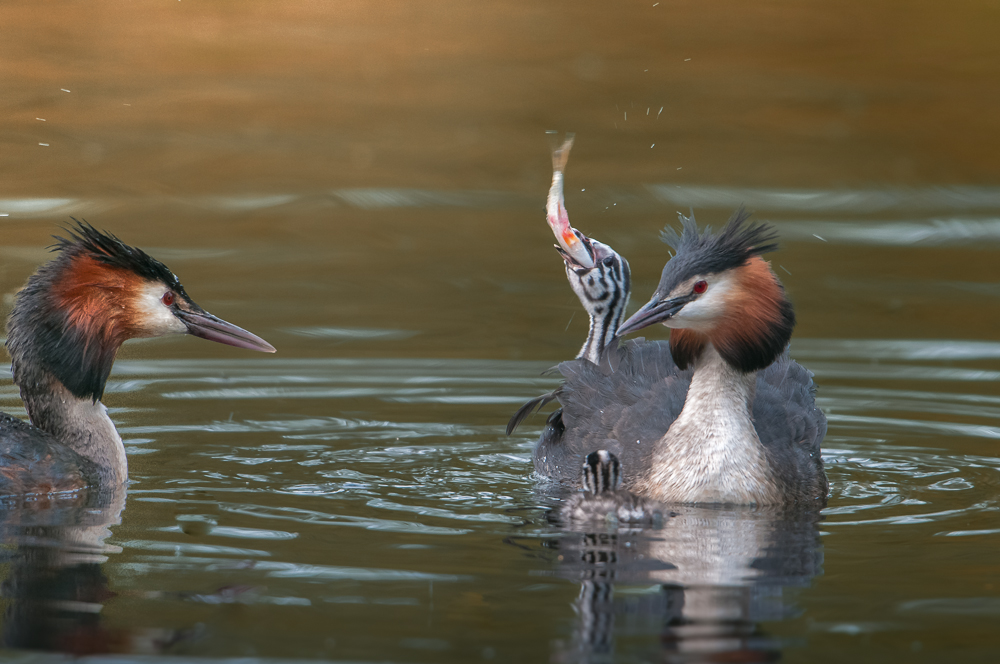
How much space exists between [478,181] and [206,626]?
8681 mm

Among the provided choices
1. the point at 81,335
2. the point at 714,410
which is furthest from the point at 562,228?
the point at 81,335

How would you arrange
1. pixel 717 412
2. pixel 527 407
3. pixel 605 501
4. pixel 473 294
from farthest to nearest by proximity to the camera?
pixel 473 294
pixel 527 407
pixel 717 412
pixel 605 501

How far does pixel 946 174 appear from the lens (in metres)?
13.6

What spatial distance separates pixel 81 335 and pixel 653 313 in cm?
250

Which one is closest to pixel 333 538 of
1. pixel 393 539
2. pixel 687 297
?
pixel 393 539

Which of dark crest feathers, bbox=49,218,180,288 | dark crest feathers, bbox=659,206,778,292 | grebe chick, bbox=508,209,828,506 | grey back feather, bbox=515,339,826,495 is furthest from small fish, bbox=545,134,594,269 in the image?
dark crest feathers, bbox=49,218,180,288

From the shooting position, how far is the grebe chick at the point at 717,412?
664 cm

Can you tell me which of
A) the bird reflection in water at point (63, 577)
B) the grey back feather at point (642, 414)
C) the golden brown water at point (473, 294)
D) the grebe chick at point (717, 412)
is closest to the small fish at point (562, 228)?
the grey back feather at point (642, 414)

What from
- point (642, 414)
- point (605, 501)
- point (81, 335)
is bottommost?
point (605, 501)

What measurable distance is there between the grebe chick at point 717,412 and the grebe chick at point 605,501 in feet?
0.84

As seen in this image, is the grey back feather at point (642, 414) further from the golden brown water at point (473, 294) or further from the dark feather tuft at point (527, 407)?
the golden brown water at point (473, 294)

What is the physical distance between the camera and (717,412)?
6.71 metres

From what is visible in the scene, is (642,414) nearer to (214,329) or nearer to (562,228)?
(562,228)

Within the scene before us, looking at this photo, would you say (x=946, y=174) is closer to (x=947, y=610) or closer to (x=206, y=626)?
(x=947, y=610)
